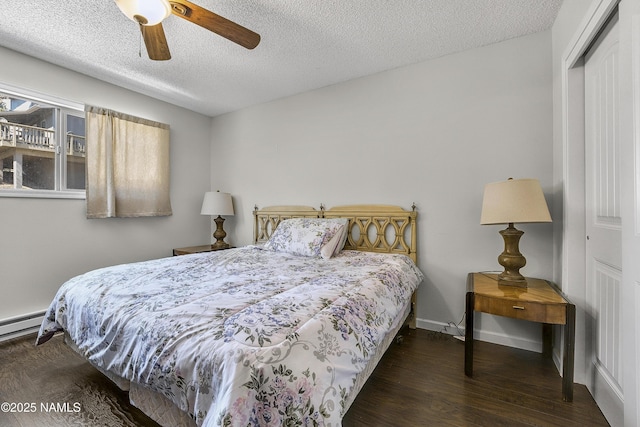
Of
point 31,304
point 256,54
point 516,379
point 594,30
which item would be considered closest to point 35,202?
point 31,304

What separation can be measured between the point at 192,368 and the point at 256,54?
8.19 ft

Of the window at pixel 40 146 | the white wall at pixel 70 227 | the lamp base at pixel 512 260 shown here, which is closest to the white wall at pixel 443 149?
the lamp base at pixel 512 260

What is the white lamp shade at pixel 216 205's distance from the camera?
360 centimetres

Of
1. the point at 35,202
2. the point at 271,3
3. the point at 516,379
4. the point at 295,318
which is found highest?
the point at 271,3

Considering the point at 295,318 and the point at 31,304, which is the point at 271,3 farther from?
the point at 31,304

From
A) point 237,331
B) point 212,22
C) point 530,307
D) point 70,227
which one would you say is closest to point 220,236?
point 70,227

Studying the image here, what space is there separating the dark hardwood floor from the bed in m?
0.22

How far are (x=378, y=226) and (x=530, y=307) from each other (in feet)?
4.49

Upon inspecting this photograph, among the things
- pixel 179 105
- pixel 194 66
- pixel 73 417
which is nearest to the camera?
pixel 73 417

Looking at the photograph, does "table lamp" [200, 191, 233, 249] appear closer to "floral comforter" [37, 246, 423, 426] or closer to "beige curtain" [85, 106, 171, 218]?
"beige curtain" [85, 106, 171, 218]

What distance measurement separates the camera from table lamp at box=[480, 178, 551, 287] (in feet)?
5.80

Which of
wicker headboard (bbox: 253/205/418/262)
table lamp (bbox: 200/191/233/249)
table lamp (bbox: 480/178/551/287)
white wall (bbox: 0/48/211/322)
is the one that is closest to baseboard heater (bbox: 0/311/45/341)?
white wall (bbox: 0/48/211/322)

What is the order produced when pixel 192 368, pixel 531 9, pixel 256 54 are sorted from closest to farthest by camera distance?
pixel 192 368
pixel 531 9
pixel 256 54

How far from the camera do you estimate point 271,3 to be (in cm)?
188
